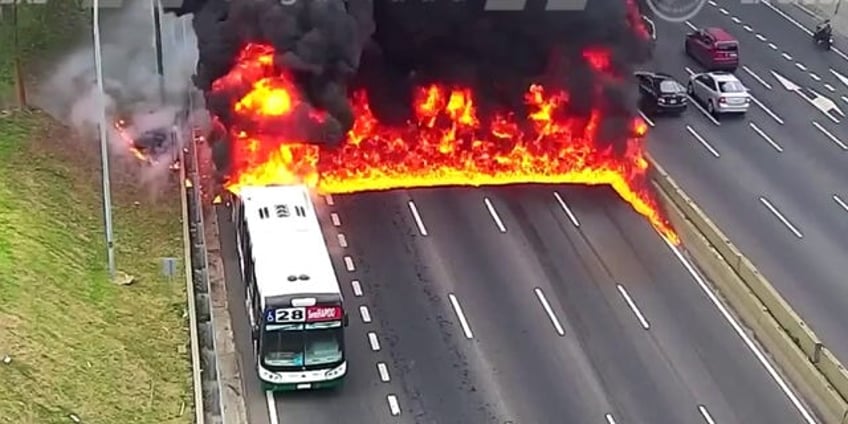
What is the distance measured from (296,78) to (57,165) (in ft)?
25.0

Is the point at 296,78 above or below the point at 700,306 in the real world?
above

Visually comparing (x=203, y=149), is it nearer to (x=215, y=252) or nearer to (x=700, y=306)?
(x=215, y=252)

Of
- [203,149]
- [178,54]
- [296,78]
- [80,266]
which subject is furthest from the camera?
[178,54]

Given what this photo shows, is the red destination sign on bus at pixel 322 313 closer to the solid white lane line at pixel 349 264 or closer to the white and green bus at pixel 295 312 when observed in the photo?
the white and green bus at pixel 295 312

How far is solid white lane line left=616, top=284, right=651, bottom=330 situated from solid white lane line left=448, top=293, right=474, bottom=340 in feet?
14.1

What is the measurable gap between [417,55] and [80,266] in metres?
13.4

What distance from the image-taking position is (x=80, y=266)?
31.9 metres

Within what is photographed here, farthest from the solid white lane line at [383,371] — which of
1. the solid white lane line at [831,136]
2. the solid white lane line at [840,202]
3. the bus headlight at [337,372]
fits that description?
the solid white lane line at [831,136]


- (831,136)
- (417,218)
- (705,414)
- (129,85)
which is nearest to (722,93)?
(831,136)

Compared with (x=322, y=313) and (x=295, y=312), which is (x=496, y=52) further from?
(x=295, y=312)

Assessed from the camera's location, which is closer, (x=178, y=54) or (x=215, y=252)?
(x=215, y=252)

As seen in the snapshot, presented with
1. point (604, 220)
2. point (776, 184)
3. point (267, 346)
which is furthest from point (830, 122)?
point (267, 346)

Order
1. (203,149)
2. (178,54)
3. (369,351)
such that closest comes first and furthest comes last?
(369,351)
(203,149)
(178,54)

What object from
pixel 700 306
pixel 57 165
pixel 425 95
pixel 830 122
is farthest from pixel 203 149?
pixel 830 122
